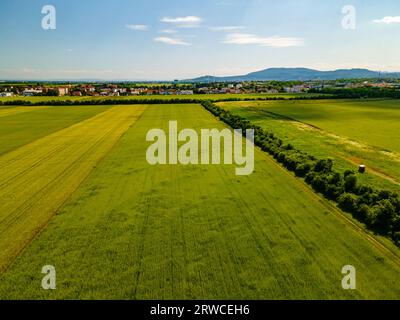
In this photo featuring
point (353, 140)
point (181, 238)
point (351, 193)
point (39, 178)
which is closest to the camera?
point (181, 238)

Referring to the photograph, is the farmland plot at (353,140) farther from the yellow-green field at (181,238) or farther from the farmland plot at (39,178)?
the farmland plot at (39,178)

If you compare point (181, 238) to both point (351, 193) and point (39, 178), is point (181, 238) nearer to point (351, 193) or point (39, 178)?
point (351, 193)

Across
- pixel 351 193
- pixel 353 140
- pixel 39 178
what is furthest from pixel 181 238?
pixel 353 140

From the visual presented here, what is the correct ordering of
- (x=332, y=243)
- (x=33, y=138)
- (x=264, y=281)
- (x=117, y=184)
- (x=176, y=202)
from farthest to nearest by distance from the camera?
(x=33, y=138)
(x=117, y=184)
(x=176, y=202)
(x=332, y=243)
(x=264, y=281)

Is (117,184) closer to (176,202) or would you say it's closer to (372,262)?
(176,202)

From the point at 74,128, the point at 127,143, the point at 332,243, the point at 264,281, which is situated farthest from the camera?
the point at 74,128

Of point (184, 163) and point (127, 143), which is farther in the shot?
point (127, 143)
